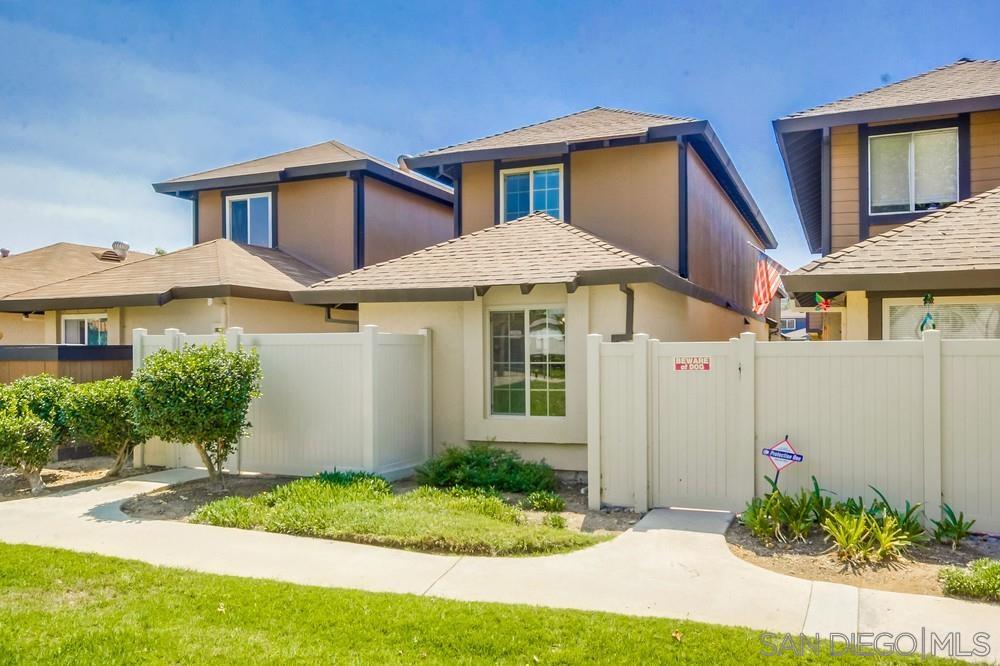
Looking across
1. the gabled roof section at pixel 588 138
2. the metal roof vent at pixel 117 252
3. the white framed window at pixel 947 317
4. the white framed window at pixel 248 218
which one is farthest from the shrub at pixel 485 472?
the metal roof vent at pixel 117 252

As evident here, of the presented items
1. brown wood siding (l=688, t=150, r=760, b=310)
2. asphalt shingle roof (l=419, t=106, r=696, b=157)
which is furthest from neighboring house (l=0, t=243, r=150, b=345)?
brown wood siding (l=688, t=150, r=760, b=310)

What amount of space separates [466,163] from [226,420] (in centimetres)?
751

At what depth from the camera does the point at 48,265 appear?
2258 centimetres

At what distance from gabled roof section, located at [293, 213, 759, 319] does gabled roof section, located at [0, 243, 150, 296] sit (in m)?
12.2

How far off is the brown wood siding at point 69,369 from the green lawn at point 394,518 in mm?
5716

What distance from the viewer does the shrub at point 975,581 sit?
208 inches

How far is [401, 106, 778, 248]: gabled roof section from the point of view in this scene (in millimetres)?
12859

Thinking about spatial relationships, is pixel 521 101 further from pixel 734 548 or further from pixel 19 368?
pixel 734 548

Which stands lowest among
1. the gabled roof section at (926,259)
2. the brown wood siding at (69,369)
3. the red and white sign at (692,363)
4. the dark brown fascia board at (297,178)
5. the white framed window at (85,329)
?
the brown wood siding at (69,369)

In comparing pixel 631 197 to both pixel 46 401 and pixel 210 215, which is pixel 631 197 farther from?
pixel 210 215

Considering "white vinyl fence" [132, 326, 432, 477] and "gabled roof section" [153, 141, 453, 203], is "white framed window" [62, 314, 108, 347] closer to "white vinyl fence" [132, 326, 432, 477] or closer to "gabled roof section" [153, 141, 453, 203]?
"gabled roof section" [153, 141, 453, 203]

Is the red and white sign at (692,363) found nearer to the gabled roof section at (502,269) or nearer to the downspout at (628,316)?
the gabled roof section at (502,269)

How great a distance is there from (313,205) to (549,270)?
869cm

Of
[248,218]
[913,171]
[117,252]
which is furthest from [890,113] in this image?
[117,252]
